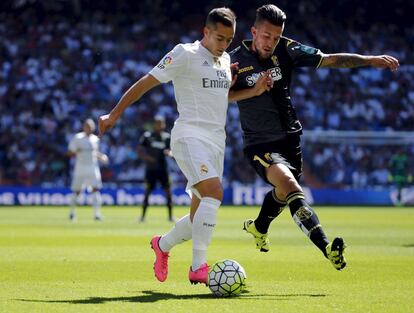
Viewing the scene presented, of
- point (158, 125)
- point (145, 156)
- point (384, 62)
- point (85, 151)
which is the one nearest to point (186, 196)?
point (85, 151)

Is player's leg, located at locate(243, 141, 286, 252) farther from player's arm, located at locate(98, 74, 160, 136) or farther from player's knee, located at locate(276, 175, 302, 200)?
player's arm, located at locate(98, 74, 160, 136)

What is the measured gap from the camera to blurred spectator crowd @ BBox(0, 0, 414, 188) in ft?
112

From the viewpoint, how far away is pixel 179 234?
29.1 feet

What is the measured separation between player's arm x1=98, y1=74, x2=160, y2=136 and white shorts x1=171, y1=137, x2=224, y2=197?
1.97ft

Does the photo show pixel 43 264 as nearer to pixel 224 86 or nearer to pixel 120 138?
pixel 224 86

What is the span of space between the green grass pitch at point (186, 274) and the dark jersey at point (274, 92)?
154 centimetres

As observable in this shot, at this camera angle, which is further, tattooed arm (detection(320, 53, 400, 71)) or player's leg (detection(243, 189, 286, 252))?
player's leg (detection(243, 189, 286, 252))

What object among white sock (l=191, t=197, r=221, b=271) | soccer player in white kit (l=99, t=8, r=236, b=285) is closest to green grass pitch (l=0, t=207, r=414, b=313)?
white sock (l=191, t=197, r=221, b=271)

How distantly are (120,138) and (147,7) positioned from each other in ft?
24.9

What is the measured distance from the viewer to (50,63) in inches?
1453

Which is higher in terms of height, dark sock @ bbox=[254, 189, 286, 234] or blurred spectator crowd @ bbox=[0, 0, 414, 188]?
blurred spectator crowd @ bbox=[0, 0, 414, 188]

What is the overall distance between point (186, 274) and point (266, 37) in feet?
8.76

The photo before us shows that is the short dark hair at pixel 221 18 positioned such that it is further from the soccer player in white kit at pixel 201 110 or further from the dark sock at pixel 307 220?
the dark sock at pixel 307 220

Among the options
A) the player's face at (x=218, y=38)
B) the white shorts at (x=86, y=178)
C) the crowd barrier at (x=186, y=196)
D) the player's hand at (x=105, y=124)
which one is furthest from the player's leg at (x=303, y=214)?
the crowd barrier at (x=186, y=196)
